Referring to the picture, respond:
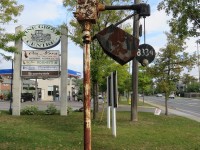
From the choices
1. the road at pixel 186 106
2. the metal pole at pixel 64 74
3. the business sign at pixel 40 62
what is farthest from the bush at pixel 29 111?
the road at pixel 186 106

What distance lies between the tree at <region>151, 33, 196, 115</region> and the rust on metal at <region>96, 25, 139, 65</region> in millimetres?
19892

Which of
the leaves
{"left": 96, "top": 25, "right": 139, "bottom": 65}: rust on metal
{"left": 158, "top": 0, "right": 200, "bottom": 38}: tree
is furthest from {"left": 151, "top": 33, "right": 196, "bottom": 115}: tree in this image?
{"left": 96, "top": 25, "right": 139, "bottom": 65}: rust on metal

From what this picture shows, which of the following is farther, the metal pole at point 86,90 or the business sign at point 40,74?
the business sign at point 40,74

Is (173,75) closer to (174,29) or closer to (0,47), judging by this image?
(0,47)

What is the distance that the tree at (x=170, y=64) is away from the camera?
25281mm

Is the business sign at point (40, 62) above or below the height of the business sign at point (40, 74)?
above

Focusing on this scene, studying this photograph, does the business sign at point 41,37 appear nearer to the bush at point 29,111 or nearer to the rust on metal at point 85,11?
the bush at point 29,111

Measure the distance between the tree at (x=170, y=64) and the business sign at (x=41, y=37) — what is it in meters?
7.40

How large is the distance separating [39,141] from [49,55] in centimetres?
1198

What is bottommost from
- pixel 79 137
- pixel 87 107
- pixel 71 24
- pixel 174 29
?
pixel 79 137

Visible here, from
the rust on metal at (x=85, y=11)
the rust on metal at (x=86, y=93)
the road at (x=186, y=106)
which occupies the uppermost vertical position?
the rust on metal at (x=85, y=11)

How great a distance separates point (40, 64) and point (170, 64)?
28.4ft

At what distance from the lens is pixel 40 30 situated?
22.1 m

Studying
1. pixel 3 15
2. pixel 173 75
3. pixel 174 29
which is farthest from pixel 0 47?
pixel 173 75
